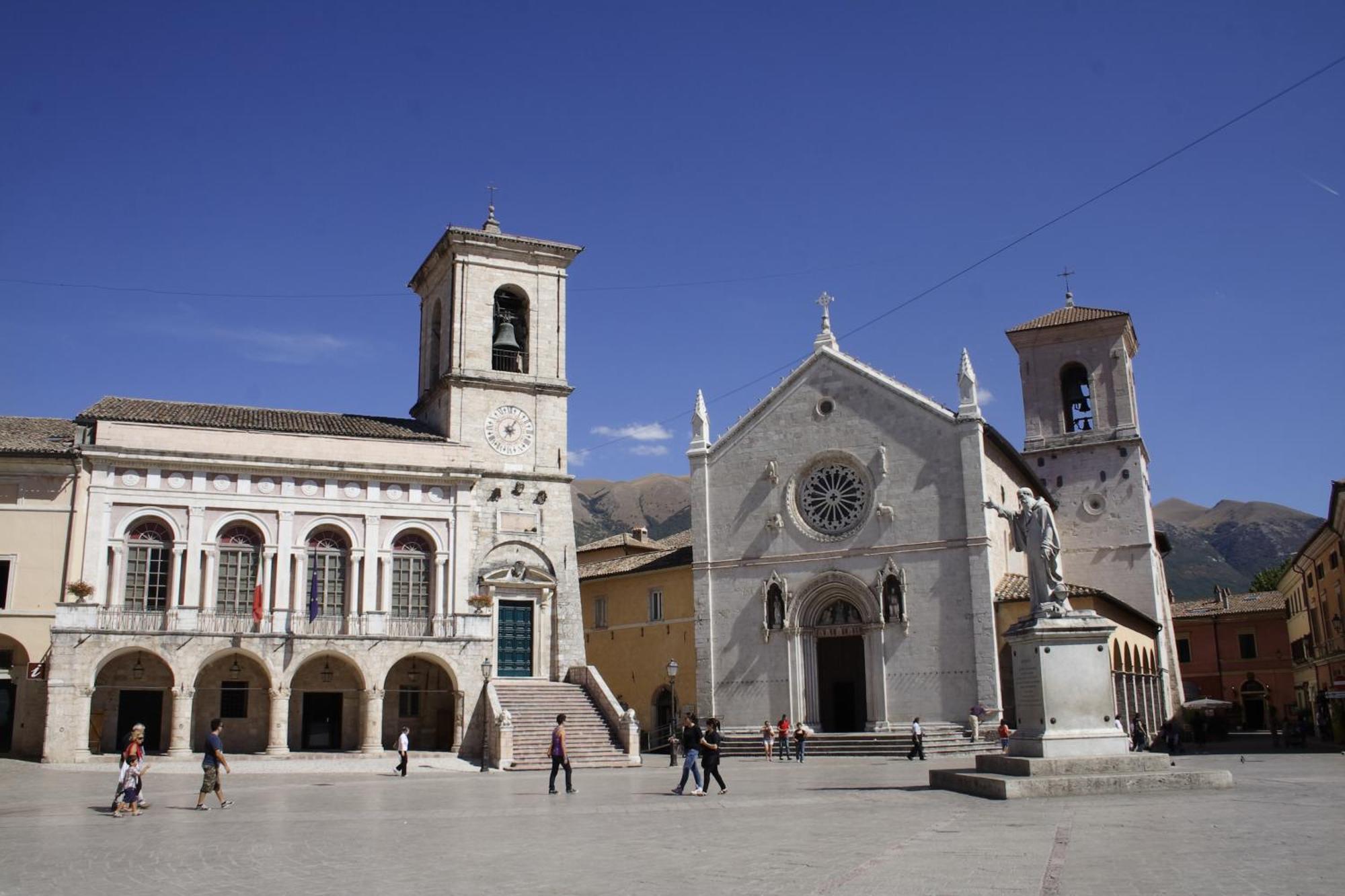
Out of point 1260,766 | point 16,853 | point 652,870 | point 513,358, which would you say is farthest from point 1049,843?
point 513,358

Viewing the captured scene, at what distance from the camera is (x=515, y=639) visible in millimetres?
36906

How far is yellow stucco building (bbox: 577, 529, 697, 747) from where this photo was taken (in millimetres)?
43781

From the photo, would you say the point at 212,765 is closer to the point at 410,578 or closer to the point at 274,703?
the point at 274,703

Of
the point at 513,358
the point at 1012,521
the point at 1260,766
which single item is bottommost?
the point at 1260,766

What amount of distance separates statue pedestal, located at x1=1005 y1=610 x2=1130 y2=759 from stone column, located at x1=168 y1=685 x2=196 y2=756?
73.3 feet

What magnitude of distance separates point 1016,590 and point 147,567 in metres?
25.5

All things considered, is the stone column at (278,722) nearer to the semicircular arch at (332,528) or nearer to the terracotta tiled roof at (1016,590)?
the semicircular arch at (332,528)

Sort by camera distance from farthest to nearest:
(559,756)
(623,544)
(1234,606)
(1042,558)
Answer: (1234,606) → (623,544) → (559,756) → (1042,558)

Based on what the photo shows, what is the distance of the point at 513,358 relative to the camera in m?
39.6

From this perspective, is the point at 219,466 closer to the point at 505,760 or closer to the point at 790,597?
the point at 505,760

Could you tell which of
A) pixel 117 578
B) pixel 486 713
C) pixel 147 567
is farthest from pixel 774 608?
pixel 117 578

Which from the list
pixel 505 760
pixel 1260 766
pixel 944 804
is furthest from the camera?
pixel 505 760

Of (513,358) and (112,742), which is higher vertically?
(513,358)

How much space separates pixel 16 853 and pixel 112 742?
67.0ft
